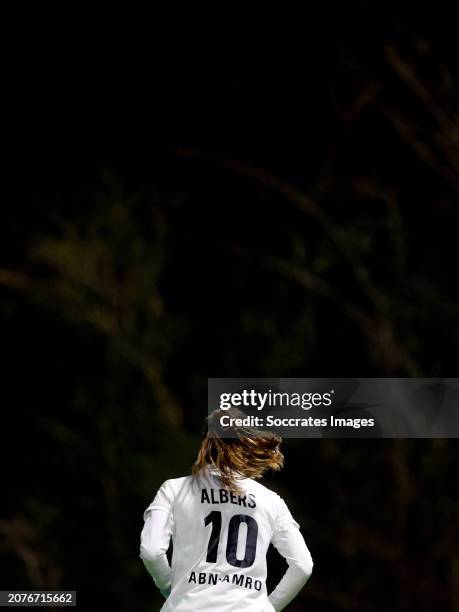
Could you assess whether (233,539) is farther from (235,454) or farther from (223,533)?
(235,454)

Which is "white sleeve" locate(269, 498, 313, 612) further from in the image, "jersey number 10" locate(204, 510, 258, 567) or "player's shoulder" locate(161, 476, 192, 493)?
"player's shoulder" locate(161, 476, 192, 493)

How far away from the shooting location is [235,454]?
2.33 m

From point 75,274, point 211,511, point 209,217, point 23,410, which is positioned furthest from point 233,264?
point 211,511

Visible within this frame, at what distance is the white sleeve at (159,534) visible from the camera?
227cm

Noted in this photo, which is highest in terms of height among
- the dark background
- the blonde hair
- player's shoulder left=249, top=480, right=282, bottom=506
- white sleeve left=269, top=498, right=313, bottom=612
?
the dark background

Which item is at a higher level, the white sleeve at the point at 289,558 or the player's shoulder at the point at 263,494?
the player's shoulder at the point at 263,494

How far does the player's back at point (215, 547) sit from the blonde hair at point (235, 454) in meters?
0.03

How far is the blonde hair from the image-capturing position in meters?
2.32

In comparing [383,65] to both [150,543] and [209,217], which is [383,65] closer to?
[209,217]

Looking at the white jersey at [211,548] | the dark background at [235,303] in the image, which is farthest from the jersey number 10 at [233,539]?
the dark background at [235,303]

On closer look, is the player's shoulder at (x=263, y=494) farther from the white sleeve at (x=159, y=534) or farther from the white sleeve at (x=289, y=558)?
the white sleeve at (x=159, y=534)

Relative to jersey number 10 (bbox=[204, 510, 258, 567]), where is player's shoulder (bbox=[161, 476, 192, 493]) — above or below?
above

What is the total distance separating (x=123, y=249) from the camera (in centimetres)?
607

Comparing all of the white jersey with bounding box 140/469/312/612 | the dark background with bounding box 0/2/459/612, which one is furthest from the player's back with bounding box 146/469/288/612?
the dark background with bounding box 0/2/459/612
